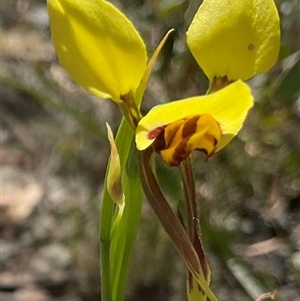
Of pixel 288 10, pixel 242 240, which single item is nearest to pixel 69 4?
pixel 288 10

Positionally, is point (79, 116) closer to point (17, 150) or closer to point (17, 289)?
point (17, 289)

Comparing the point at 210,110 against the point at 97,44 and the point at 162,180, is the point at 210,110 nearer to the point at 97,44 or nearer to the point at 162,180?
the point at 97,44

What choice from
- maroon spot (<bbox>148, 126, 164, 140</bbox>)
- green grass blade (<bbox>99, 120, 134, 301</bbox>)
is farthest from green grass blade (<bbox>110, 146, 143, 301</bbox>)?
maroon spot (<bbox>148, 126, 164, 140</bbox>)

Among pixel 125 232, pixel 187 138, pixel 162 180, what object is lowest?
pixel 162 180

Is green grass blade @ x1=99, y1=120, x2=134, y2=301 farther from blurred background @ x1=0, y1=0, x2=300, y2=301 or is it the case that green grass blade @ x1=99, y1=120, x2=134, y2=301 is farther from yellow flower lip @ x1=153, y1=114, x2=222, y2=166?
blurred background @ x1=0, y1=0, x2=300, y2=301

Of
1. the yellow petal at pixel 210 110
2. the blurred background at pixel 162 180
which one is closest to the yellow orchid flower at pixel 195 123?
the yellow petal at pixel 210 110

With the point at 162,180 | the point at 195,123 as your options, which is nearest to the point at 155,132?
the point at 195,123
